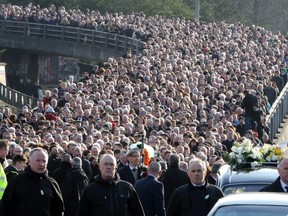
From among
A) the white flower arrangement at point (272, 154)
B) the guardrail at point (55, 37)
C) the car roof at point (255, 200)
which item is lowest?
the guardrail at point (55, 37)

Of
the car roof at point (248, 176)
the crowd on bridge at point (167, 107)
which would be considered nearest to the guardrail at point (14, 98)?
the crowd on bridge at point (167, 107)

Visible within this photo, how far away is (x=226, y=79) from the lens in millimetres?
36844

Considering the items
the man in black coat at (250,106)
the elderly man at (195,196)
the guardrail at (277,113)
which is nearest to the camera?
the elderly man at (195,196)

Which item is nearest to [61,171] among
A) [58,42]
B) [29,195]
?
[29,195]

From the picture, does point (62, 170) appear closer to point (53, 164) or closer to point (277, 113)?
point (53, 164)

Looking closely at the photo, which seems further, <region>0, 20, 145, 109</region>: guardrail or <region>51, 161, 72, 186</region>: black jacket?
<region>0, 20, 145, 109</region>: guardrail

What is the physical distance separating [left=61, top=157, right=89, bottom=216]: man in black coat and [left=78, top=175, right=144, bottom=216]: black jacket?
4615mm

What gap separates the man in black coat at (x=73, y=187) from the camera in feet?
61.1

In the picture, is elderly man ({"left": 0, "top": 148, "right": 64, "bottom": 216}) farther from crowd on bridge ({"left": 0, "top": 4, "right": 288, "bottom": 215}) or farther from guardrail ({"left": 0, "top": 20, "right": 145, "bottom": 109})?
guardrail ({"left": 0, "top": 20, "right": 145, "bottom": 109})

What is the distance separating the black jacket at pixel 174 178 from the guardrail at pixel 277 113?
1557 centimetres

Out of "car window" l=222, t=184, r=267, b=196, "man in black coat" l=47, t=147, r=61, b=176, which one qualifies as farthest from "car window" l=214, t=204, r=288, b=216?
"man in black coat" l=47, t=147, r=61, b=176

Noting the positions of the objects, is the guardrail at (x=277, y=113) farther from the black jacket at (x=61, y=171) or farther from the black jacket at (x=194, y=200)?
the black jacket at (x=194, y=200)

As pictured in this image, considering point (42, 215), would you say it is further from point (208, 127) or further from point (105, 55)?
point (105, 55)

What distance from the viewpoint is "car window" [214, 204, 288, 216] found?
11609 mm
